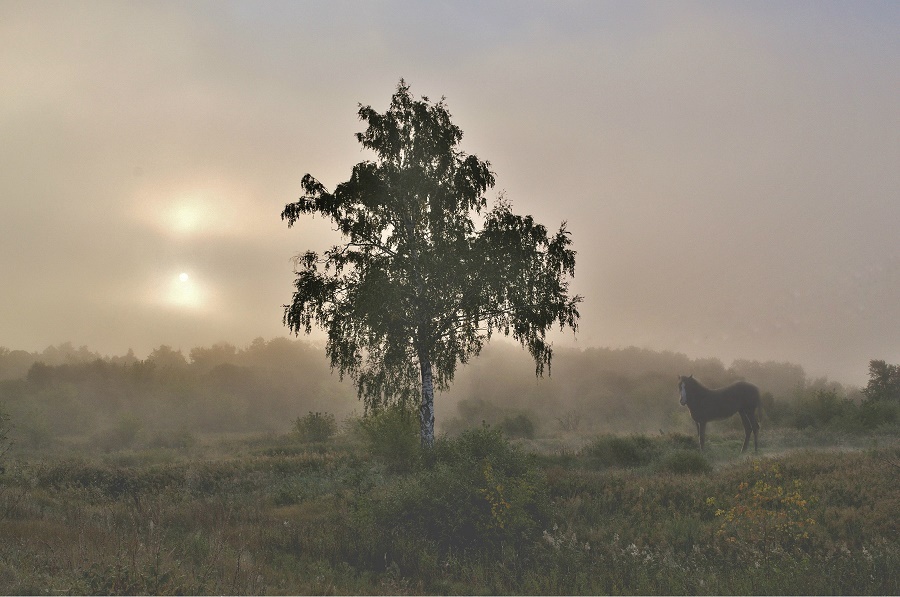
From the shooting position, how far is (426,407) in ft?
72.9

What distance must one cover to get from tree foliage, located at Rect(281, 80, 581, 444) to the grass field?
3953 mm

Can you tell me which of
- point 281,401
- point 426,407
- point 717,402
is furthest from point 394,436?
point 281,401

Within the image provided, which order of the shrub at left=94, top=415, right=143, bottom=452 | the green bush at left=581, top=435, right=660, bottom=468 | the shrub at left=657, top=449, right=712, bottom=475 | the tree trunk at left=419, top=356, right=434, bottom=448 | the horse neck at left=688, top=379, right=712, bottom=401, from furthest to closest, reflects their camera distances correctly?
the shrub at left=94, top=415, right=143, bottom=452 → the horse neck at left=688, top=379, right=712, bottom=401 → the green bush at left=581, top=435, right=660, bottom=468 → the tree trunk at left=419, top=356, right=434, bottom=448 → the shrub at left=657, top=449, right=712, bottom=475

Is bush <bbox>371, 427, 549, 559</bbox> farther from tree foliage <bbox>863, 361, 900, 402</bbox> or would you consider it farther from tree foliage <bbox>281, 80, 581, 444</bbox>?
tree foliage <bbox>863, 361, 900, 402</bbox>

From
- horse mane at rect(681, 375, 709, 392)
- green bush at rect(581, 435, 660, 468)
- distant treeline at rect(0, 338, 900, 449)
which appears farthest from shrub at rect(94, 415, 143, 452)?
horse mane at rect(681, 375, 709, 392)

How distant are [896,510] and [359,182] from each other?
18278mm

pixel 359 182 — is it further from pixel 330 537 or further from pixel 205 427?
pixel 205 427

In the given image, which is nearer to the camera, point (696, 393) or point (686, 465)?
point (686, 465)

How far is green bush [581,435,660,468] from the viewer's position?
23.8 metres

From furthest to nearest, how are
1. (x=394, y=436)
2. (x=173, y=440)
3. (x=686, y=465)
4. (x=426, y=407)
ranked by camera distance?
1. (x=173, y=440)
2. (x=394, y=436)
3. (x=426, y=407)
4. (x=686, y=465)

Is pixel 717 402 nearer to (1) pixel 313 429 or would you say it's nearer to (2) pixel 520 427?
(2) pixel 520 427

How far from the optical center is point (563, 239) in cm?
2350

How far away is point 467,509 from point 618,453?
1279 cm

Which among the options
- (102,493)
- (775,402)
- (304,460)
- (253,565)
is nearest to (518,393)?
(775,402)
